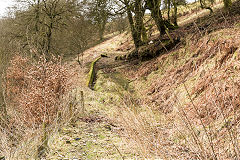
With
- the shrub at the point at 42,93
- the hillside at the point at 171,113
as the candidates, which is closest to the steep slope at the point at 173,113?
the hillside at the point at 171,113

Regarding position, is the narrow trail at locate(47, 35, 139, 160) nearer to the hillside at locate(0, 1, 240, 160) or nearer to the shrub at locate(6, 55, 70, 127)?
the hillside at locate(0, 1, 240, 160)

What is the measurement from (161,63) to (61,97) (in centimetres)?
499

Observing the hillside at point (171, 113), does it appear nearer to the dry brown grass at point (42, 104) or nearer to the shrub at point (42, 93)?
the dry brown grass at point (42, 104)

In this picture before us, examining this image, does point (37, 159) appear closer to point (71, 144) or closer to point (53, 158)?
point (53, 158)

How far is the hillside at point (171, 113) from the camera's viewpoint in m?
2.44

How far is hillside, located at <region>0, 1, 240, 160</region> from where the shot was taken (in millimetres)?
2439

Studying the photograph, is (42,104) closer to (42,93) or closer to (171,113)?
(42,93)

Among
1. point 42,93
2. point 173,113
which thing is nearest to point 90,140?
point 42,93

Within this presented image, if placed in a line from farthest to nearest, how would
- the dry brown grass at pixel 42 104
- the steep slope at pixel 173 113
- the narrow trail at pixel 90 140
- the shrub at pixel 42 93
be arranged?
the shrub at pixel 42 93, the dry brown grass at pixel 42 104, the narrow trail at pixel 90 140, the steep slope at pixel 173 113

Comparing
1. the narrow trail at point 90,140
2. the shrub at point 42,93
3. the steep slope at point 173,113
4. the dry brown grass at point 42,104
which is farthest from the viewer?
the shrub at point 42,93

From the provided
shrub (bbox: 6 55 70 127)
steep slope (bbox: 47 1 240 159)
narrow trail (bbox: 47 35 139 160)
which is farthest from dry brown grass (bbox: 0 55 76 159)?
steep slope (bbox: 47 1 240 159)

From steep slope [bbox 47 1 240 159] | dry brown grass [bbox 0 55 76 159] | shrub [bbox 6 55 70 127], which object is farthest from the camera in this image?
shrub [bbox 6 55 70 127]

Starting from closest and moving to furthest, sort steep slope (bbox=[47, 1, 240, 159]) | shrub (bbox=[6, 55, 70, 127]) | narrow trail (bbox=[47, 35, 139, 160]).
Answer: steep slope (bbox=[47, 1, 240, 159]), narrow trail (bbox=[47, 35, 139, 160]), shrub (bbox=[6, 55, 70, 127])

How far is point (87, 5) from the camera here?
1633 centimetres
